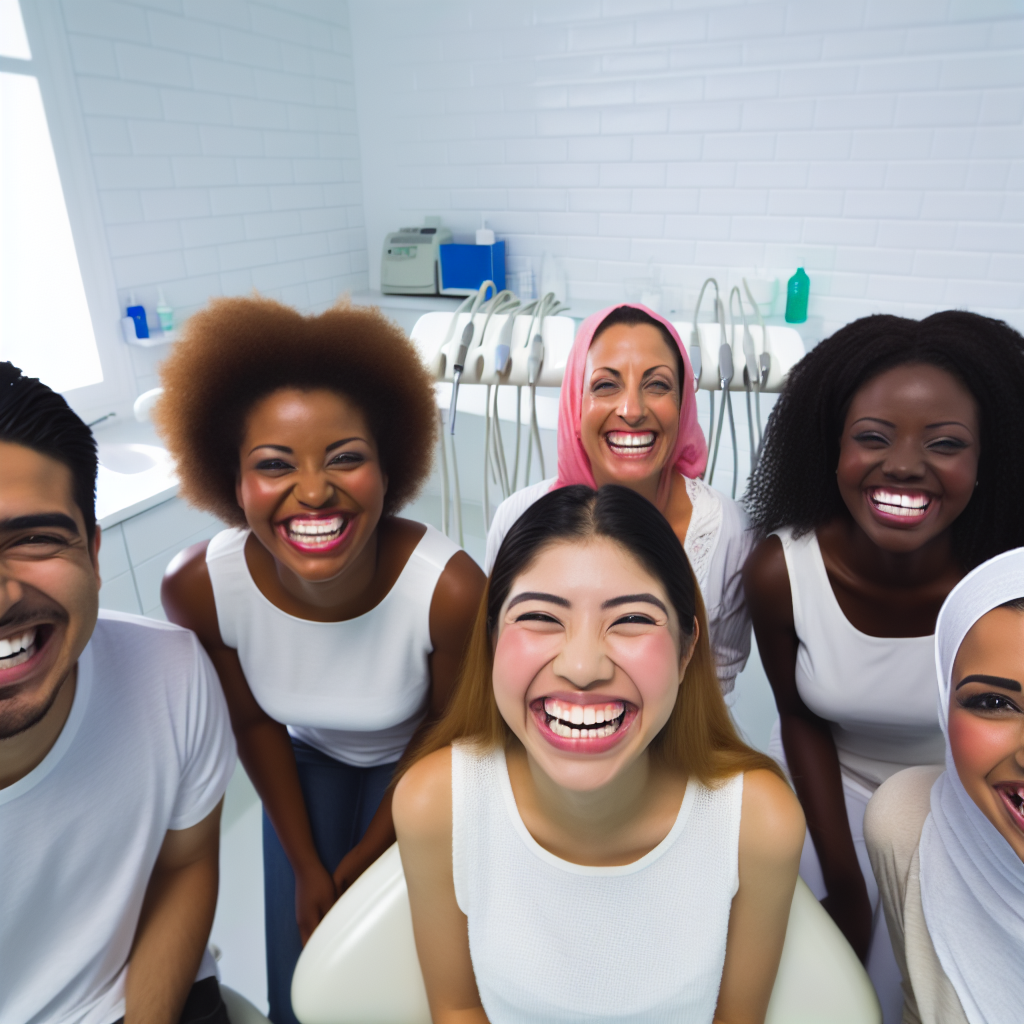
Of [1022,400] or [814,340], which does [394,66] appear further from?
[1022,400]

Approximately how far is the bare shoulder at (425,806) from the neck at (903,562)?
772 millimetres

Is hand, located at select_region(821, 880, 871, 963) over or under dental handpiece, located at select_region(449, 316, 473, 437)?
under

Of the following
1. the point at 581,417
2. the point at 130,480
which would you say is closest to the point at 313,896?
the point at 581,417

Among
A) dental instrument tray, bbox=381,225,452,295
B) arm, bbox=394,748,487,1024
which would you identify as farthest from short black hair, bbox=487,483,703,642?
dental instrument tray, bbox=381,225,452,295

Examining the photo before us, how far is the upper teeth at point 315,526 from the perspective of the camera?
109cm

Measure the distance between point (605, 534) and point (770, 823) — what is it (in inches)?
15.7

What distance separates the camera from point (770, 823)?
2.89 ft

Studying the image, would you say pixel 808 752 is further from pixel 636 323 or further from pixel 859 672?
pixel 636 323

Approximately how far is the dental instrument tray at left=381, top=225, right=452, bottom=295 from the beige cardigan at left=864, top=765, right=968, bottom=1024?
121 inches

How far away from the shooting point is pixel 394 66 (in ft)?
11.8

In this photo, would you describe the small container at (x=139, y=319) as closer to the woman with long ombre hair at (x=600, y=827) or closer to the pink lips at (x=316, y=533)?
the pink lips at (x=316, y=533)

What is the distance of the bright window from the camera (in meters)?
2.30

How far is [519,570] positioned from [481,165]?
10.4 ft

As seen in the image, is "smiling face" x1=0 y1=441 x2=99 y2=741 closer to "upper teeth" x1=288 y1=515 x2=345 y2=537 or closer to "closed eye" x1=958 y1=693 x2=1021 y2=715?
"upper teeth" x1=288 y1=515 x2=345 y2=537
